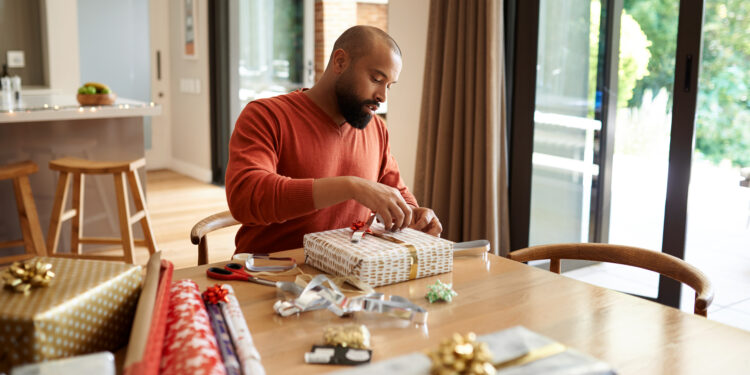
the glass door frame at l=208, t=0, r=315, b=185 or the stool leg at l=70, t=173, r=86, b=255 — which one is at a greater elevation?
the glass door frame at l=208, t=0, r=315, b=185

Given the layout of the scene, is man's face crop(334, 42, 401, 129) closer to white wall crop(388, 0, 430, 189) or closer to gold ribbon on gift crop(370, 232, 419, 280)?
gold ribbon on gift crop(370, 232, 419, 280)

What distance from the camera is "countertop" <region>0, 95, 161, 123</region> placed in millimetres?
3537

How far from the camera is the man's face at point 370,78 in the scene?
5.96ft

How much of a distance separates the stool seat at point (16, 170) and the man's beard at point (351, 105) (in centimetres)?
213

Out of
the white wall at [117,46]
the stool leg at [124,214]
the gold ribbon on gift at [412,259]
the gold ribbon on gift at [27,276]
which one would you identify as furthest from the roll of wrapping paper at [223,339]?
the white wall at [117,46]

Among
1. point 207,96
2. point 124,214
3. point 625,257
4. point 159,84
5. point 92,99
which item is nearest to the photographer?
point 625,257

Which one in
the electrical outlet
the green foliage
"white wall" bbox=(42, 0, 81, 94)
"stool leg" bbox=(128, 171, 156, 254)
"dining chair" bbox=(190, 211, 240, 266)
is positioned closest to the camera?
"dining chair" bbox=(190, 211, 240, 266)

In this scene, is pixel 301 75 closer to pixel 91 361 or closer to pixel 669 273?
pixel 669 273

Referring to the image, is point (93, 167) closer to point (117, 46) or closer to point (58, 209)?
point (58, 209)

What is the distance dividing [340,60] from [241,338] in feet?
3.55

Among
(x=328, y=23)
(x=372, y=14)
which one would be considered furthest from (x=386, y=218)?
(x=372, y=14)

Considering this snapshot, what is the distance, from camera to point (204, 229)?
5.91ft

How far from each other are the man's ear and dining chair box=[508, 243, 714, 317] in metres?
0.71

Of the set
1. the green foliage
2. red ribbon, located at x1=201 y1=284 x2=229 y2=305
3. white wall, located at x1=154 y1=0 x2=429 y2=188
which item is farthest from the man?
white wall, located at x1=154 y1=0 x2=429 y2=188
